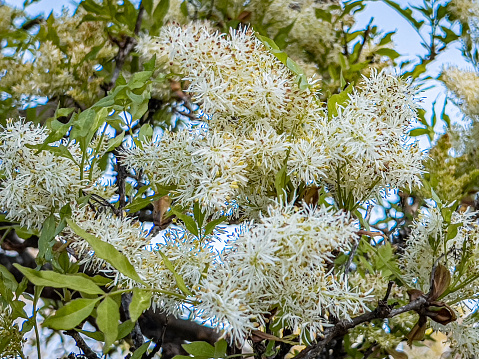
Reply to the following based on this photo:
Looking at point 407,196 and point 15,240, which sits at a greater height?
point 407,196

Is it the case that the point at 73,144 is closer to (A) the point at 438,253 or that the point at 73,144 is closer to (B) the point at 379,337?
(A) the point at 438,253

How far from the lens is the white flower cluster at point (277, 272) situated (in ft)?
1.46

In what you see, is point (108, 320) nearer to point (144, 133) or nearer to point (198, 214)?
point (198, 214)

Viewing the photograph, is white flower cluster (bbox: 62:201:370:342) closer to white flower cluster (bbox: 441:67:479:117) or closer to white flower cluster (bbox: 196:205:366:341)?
white flower cluster (bbox: 196:205:366:341)

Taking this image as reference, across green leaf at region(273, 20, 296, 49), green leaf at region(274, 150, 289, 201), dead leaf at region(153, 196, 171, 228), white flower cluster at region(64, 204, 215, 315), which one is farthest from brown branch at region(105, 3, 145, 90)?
green leaf at region(274, 150, 289, 201)

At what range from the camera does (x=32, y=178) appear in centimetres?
55

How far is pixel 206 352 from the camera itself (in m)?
0.54

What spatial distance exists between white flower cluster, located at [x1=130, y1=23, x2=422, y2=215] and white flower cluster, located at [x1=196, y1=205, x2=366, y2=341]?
56 millimetres

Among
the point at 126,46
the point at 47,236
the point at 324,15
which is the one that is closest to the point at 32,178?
the point at 47,236

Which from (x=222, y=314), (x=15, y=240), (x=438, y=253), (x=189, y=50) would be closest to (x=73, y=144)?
(x=189, y=50)

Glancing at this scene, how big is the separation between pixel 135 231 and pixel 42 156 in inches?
4.7

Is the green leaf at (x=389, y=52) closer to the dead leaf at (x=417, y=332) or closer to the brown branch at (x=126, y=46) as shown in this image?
the brown branch at (x=126, y=46)

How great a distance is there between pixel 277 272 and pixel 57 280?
0.18 metres

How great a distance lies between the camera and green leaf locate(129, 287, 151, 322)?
1.50 ft
